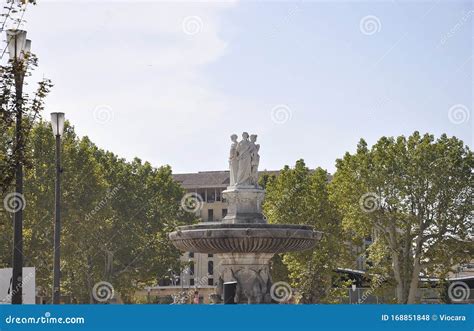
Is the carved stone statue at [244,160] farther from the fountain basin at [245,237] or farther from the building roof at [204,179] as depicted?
the building roof at [204,179]

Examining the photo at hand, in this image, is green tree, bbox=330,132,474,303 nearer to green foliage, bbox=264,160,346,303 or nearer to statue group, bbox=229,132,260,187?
green foliage, bbox=264,160,346,303

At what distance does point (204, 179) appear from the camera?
122 m

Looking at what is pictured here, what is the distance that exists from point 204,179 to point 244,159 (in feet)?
318

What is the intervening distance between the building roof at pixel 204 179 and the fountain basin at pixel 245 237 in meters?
92.0

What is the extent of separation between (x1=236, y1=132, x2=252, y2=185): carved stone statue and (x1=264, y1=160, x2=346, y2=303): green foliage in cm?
2677

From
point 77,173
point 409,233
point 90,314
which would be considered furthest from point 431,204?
point 90,314

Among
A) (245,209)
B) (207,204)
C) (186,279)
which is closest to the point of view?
(245,209)

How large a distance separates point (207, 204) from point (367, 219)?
236 feet

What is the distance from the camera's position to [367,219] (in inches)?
1849

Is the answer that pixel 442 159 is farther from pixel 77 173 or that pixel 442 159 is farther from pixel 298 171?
pixel 77 173

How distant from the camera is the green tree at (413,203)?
46.2m

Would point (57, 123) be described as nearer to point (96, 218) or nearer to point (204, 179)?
point (96, 218)
